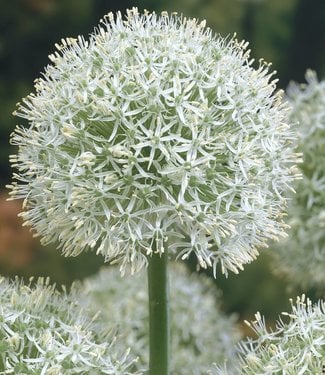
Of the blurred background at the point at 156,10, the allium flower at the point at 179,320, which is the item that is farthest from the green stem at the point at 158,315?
the blurred background at the point at 156,10

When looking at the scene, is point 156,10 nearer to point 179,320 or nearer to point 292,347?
point 179,320

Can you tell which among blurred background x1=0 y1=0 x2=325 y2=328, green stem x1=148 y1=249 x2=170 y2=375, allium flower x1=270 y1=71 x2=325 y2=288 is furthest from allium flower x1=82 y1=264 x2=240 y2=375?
blurred background x1=0 y1=0 x2=325 y2=328

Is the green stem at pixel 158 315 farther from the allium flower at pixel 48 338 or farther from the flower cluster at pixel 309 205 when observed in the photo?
the flower cluster at pixel 309 205

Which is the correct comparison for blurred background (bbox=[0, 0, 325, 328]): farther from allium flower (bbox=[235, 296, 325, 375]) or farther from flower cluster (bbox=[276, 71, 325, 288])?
allium flower (bbox=[235, 296, 325, 375])

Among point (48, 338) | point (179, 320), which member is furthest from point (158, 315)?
point (179, 320)

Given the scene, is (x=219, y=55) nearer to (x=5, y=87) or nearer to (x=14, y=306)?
(x=14, y=306)

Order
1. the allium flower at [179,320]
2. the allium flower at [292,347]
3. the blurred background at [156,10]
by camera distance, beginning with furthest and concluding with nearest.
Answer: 1. the blurred background at [156,10]
2. the allium flower at [179,320]
3. the allium flower at [292,347]
